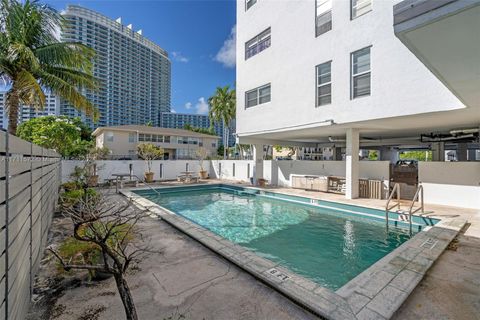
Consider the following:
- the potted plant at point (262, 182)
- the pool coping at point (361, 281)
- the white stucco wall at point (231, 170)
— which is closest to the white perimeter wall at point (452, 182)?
the pool coping at point (361, 281)

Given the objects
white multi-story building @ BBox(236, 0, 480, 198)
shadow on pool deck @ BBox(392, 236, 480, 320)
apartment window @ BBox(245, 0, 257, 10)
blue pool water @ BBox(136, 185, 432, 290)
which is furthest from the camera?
apartment window @ BBox(245, 0, 257, 10)

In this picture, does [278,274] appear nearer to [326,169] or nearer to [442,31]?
[442,31]

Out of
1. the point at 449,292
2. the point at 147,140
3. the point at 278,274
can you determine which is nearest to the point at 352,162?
the point at 449,292

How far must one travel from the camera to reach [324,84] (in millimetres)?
9711

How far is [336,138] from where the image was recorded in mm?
15391

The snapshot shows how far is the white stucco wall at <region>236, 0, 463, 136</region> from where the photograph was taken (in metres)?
7.12

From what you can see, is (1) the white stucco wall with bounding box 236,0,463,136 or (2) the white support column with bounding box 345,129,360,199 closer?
(1) the white stucco wall with bounding box 236,0,463,136

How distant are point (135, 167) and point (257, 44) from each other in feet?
40.4

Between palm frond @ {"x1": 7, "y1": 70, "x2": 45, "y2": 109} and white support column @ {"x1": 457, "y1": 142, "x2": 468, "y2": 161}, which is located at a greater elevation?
palm frond @ {"x1": 7, "y1": 70, "x2": 45, "y2": 109}

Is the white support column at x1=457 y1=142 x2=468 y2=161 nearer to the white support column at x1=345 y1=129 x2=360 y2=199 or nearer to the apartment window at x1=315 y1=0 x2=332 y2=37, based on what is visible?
the white support column at x1=345 y1=129 x2=360 y2=199

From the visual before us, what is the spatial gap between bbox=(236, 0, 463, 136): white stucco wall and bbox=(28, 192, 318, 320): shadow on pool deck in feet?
24.1

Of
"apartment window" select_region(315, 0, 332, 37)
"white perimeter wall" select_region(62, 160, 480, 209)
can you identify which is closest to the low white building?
"white perimeter wall" select_region(62, 160, 480, 209)

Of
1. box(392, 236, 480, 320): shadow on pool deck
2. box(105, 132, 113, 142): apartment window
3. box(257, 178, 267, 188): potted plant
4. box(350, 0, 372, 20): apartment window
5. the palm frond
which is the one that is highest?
box(350, 0, 372, 20): apartment window

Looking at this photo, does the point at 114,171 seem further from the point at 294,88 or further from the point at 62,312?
the point at 62,312
